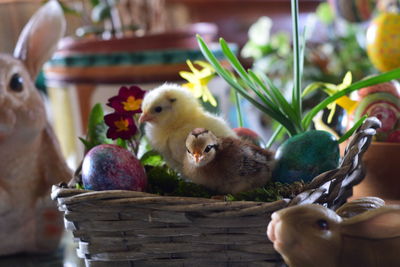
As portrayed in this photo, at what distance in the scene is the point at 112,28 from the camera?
1300 mm

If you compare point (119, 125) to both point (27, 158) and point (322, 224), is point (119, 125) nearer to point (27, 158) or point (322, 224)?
point (27, 158)

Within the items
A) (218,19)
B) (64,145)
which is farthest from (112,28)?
(218,19)

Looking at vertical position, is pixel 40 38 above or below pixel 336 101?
above

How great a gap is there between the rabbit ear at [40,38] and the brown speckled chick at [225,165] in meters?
0.35

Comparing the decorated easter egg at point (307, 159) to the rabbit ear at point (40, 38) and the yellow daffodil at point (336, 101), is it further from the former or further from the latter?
the rabbit ear at point (40, 38)

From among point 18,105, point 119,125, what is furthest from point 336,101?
point 18,105

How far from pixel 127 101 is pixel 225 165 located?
0.17 m

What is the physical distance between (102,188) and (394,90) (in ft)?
1.22

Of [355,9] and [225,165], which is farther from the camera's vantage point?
[355,9]

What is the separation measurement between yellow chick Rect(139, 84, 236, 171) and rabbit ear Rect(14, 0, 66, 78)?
24cm

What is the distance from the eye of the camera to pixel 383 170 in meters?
0.70

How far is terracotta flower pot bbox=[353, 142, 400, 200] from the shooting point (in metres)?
0.68

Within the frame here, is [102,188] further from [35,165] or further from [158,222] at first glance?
[35,165]

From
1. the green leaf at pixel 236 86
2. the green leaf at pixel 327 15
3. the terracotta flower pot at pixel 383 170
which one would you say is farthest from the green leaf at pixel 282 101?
the green leaf at pixel 327 15
